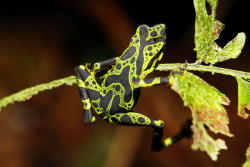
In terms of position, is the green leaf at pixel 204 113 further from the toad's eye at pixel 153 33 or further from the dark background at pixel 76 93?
the dark background at pixel 76 93

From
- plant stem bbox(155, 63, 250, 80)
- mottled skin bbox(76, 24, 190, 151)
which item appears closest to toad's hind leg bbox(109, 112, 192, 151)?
mottled skin bbox(76, 24, 190, 151)

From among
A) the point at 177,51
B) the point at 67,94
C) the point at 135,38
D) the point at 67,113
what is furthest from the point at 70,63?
the point at 135,38

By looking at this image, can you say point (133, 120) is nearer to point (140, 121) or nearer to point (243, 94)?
point (140, 121)

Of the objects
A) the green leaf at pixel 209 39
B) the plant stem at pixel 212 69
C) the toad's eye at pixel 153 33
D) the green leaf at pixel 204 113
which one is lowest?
the green leaf at pixel 204 113

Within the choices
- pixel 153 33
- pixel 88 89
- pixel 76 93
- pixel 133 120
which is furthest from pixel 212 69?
pixel 76 93

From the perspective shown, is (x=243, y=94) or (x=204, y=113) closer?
(x=204, y=113)

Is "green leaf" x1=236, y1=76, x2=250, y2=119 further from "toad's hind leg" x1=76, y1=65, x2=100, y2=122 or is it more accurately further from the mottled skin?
"toad's hind leg" x1=76, y1=65, x2=100, y2=122

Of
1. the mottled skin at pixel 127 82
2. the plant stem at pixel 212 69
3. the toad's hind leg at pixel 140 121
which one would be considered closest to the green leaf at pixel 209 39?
the plant stem at pixel 212 69
